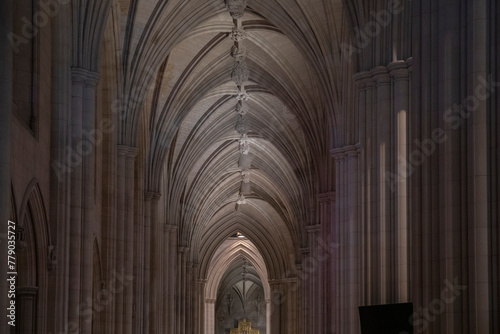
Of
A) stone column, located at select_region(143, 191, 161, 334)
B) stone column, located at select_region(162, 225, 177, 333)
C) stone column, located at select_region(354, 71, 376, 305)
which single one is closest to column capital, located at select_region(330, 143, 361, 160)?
stone column, located at select_region(354, 71, 376, 305)

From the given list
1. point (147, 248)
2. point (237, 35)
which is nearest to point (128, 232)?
point (147, 248)

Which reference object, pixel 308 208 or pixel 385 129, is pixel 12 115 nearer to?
pixel 385 129

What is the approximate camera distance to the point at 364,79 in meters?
22.5

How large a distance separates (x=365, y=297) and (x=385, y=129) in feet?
13.5

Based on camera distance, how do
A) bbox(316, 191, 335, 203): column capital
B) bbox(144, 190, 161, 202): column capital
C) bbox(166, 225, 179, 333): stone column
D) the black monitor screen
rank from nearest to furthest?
the black monitor screen → bbox(316, 191, 335, 203): column capital → bbox(144, 190, 161, 202): column capital → bbox(166, 225, 179, 333): stone column

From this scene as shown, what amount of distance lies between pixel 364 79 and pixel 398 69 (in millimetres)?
1382

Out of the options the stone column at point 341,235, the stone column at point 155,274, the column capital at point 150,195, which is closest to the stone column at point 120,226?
the column capital at point 150,195

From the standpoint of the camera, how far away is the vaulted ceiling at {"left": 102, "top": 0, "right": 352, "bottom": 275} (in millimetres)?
30078

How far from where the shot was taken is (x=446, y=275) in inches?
536

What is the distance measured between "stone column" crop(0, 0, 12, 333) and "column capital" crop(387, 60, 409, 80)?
8936 mm

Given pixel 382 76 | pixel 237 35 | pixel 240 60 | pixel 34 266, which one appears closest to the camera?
pixel 34 266

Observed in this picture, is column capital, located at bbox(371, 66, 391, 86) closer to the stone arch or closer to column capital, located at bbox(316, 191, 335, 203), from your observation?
the stone arch

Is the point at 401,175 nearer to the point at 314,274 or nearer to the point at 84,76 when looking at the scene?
the point at 84,76

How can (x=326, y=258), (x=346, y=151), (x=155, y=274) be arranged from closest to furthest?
1. (x=346, y=151)
2. (x=326, y=258)
3. (x=155, y=274)
